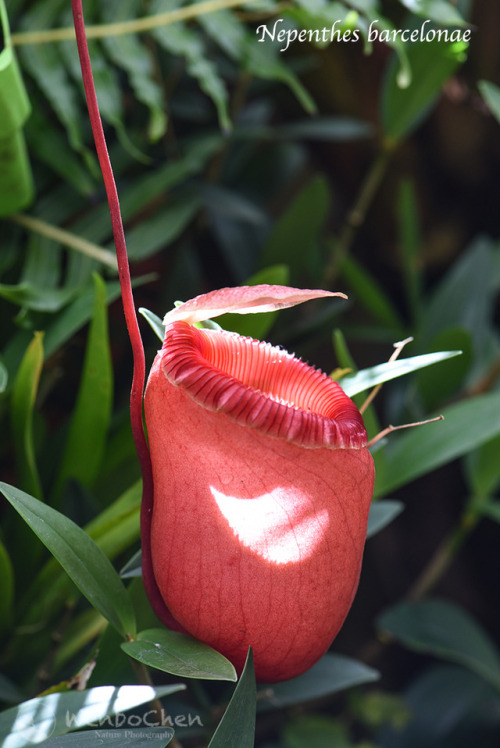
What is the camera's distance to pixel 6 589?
673mm

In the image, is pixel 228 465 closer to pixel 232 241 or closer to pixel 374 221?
pixel 232 241

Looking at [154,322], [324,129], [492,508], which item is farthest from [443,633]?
[324,129]

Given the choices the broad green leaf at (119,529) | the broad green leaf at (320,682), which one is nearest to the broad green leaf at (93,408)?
the broad green leaf at (119,529)

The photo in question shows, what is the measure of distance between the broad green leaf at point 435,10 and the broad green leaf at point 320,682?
795mm

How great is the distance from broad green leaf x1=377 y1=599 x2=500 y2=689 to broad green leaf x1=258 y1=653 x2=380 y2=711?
0.97 feet

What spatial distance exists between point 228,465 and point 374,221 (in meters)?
1.32

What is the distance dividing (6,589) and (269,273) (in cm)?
46

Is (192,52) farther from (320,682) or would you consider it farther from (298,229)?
(320,682)

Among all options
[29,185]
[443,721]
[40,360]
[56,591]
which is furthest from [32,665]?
[443,721]

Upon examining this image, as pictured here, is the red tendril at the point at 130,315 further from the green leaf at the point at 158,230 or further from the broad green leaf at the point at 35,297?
the green leaf at the point at 158,230

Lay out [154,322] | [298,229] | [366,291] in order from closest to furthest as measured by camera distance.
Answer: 1. [154,322]
2. [298,229]
3. [366,291]

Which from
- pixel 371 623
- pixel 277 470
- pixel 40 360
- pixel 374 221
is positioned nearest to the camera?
pixel 277 470

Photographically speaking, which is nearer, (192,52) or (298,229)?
(192,52)

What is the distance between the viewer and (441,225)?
1681 millimetres
